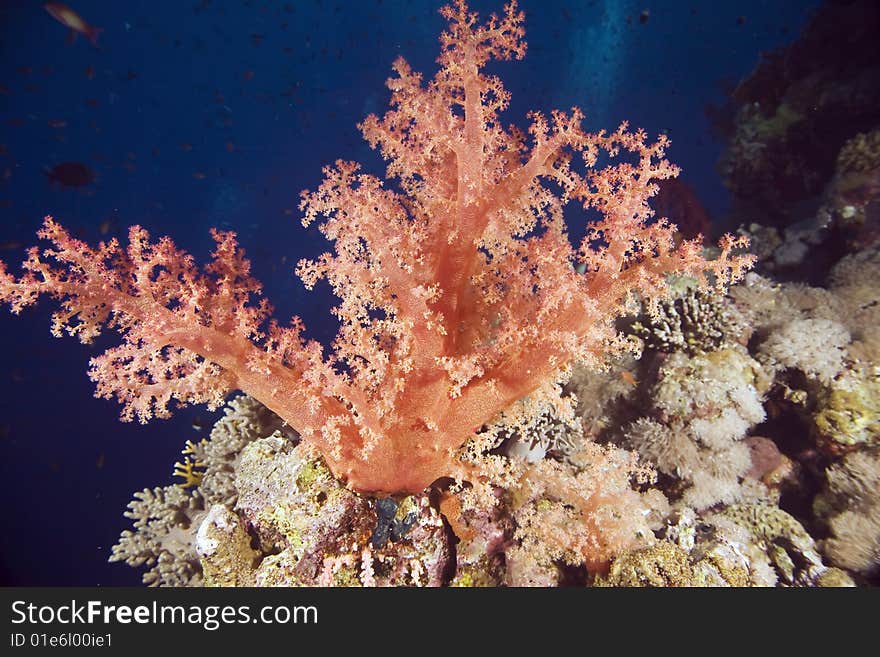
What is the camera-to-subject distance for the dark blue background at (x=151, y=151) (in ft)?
41.4

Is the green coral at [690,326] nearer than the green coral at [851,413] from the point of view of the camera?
No

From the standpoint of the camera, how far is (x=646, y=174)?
8.54ft

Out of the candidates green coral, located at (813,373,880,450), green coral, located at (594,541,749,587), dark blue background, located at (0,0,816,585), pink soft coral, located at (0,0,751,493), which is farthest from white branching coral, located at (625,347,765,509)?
dark blue background, located at (0,0,816,585)

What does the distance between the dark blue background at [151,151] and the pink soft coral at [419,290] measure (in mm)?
12531

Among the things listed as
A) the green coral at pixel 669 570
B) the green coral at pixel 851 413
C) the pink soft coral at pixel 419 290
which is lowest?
the green coral at pixel 669 570

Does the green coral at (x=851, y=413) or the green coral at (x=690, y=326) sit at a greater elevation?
the green coral at (x=690, y=326)

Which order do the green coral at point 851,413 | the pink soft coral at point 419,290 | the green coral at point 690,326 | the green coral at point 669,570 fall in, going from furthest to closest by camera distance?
the green coral at point 690,326 → the green coral at point 851,413 → the green coral at point 669,570 → the pink soft coral at point 419,290

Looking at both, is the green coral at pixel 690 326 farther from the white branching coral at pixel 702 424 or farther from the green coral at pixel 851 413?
the green coral at pixel 851 413

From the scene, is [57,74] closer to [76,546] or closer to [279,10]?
[279,10]

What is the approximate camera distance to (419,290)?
2.49m

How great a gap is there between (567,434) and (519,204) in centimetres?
202

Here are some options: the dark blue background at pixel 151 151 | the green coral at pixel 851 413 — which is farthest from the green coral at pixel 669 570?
the dark blue background at pixel 151 151

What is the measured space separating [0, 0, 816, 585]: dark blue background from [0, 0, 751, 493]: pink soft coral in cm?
1253

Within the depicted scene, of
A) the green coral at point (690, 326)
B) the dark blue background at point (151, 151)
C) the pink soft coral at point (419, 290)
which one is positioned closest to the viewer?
the pink soft coral at point (419, 290)
